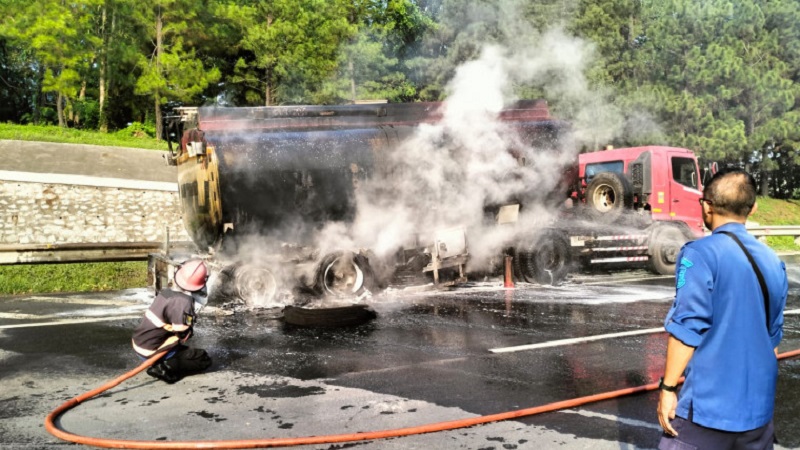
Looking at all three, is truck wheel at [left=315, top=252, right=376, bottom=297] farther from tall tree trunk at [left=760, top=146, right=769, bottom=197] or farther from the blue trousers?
tall tree trunk at [left=760, top=146, right=769, bottom=197]

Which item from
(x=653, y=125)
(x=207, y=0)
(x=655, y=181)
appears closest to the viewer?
(x=655, y=181)

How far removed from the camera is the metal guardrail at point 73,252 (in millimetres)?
12219

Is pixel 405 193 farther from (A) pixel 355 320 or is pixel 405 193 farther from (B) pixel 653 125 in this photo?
(B) pixel 653 125

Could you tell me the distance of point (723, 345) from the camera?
265 cm

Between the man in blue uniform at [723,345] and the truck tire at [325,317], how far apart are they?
6257 mm

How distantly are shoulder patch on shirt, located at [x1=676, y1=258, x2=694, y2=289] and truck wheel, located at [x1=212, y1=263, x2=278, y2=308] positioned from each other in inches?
317

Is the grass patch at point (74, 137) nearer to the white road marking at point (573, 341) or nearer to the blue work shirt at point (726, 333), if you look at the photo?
the white road marking at point (573, 341)

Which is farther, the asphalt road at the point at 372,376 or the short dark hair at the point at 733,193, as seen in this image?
the asphalt road at the point at 372,376

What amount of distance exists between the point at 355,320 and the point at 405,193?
2.76 meters

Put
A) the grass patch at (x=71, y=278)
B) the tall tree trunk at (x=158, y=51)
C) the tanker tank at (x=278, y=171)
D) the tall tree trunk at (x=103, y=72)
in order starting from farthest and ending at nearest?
the tall tree trunk at (x=103, y=72)
the tall tree trunk at (x=158, y=51)
the grass patch at (x=71, y=278)
the tanker tank at (x=278, y=171)

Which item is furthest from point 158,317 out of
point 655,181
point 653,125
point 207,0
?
point 207,0

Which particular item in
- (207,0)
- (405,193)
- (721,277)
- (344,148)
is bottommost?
(721,277)

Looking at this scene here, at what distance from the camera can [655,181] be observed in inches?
559

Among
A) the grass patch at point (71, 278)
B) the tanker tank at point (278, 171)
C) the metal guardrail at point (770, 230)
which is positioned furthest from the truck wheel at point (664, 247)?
the grass patch at point (71, 278)
